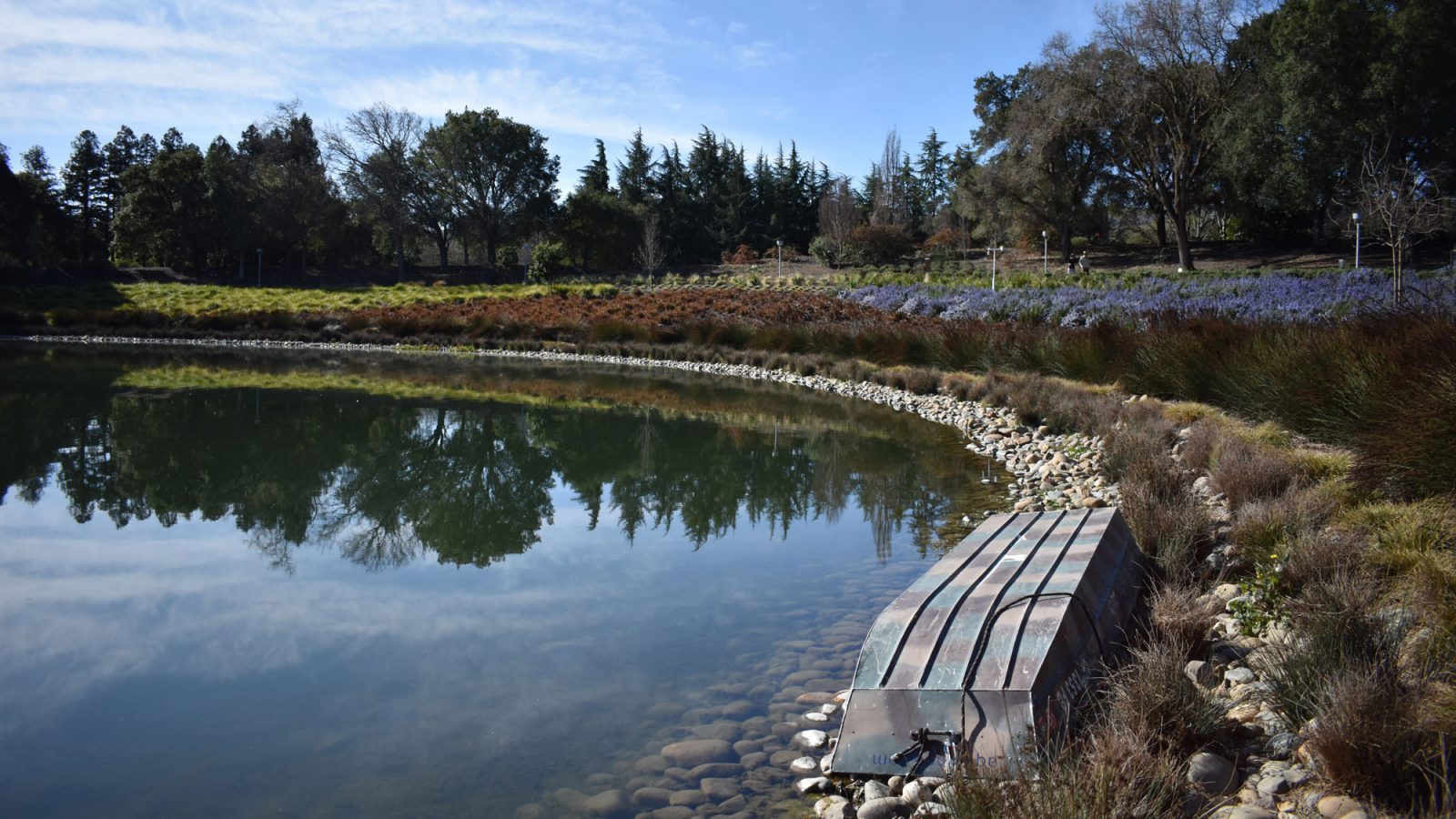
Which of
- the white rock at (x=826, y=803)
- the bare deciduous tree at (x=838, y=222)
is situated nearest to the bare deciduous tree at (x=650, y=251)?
the bare deciduous tree at (x=838, y=222)

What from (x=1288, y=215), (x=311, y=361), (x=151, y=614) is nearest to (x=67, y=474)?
(x=151, y=614)

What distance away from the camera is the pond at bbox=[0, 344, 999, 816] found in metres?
3.74

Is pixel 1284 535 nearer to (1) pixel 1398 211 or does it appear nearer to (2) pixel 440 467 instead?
(2) pixel 440 467

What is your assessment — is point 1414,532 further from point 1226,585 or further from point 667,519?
point 667,519

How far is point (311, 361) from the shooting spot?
73.9 ft

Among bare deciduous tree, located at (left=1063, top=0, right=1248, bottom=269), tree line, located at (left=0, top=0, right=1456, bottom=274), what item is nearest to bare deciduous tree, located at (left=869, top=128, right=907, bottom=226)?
tree line, located at (left=0, top=0, right=1456, bottom=274)

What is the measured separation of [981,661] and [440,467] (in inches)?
320

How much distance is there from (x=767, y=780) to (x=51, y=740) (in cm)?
306

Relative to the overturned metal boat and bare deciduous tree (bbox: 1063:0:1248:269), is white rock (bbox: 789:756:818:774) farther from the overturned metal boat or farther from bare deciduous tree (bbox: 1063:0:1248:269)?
bare deciduous tree (bbox: 1063:0:1248:269)

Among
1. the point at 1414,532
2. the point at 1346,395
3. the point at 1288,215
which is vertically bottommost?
the point at 1414,532

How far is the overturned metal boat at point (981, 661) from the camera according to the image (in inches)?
130

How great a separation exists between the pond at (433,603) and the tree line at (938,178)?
10580 millimetres

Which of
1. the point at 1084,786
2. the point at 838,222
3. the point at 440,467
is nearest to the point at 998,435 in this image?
the point at 440,467

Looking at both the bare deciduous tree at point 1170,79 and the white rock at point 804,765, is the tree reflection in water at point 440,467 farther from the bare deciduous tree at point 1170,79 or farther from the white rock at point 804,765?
the bare deciduous tree at point 1170,79
